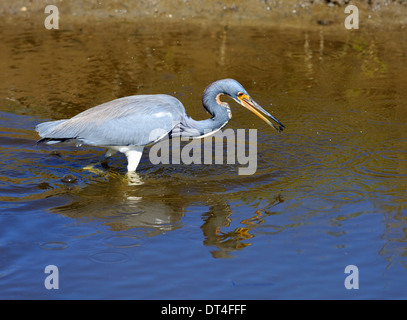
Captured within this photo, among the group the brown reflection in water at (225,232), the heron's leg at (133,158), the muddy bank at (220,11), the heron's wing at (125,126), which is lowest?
the brown reflection in water at (225,232)

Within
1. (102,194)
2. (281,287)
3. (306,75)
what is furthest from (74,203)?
(306,75)

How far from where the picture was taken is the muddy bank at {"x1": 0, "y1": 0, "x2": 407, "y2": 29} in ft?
48.4

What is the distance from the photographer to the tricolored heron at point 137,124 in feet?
26.6

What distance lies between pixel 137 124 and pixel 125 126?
15 cm

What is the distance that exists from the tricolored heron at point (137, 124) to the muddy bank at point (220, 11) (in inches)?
273

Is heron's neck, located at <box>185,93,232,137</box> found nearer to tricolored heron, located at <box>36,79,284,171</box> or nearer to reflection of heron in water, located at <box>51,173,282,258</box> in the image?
tricolored heron, located at <box>36,79,284,171</box>

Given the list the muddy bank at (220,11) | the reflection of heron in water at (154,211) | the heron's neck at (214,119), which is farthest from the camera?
the muddy bank at (220,11)

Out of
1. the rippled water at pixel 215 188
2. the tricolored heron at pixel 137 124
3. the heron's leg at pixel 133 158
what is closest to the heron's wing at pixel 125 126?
the tricolored heron at pixel 137 124

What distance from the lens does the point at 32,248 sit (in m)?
6.32

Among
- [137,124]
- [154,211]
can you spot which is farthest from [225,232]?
[137,124]

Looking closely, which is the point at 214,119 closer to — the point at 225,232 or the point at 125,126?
the point at 125,126

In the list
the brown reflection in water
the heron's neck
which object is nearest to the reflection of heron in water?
the brown reflection in water

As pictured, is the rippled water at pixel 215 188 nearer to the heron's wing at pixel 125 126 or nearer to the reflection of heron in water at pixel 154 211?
the reflection of heron in water at pixel 154 211
